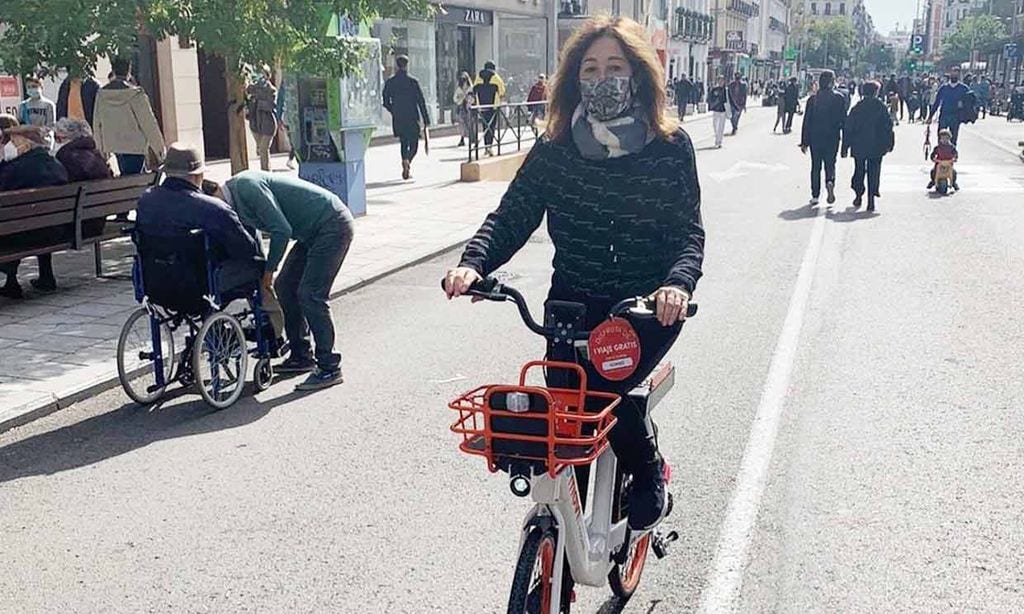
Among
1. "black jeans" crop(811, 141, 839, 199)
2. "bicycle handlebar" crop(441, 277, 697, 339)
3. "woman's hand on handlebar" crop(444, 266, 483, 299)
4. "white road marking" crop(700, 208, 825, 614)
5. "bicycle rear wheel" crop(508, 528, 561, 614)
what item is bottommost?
"white road marking" crop(700, 208, 825, 614)

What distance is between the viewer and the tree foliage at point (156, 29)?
30.0 feet

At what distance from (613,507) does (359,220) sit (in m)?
10.5

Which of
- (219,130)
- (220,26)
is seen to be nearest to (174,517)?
(220,26)

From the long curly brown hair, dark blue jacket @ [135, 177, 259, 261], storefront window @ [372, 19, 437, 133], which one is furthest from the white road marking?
storefront window @ [372, 19, 437, 133]

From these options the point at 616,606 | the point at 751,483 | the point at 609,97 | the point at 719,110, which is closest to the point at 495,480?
the point at 751,483

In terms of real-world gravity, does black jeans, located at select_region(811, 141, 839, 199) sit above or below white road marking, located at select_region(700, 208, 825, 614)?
above

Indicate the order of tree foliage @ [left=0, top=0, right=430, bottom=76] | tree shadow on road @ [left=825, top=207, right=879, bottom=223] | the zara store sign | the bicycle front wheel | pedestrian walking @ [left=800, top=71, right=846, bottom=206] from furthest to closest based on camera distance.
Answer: the zara store sign, pedestrian walking @ [left=800, top=71, right=846, bottom=206], tree shadow on road @ [left=825, top=207, right=879, bottom=223], tree foliage @ [left=0, top=0, right=430, bottom=76], the bicycle front wheel

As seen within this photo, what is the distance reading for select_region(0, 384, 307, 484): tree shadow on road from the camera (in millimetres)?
5359

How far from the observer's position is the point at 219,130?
72.8ft

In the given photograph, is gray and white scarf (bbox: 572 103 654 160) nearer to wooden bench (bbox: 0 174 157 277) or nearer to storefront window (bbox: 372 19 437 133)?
wooden bench (bbox: 0 174 157 277)

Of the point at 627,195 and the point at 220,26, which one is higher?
the point at 220,26

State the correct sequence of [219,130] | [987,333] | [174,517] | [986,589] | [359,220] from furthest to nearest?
[219,130]
[359,220]
[987,333]
[174,517]
[986,589]

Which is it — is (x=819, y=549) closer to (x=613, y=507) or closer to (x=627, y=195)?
(x=613, y=507)

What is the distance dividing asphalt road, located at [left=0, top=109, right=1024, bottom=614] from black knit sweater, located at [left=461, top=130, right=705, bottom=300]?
1.27 m
